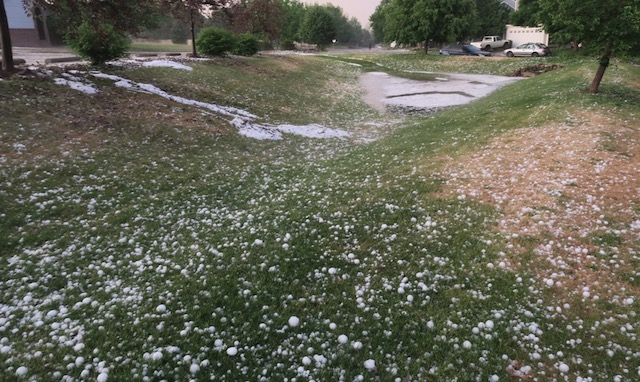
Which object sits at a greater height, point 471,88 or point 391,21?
point 391,21

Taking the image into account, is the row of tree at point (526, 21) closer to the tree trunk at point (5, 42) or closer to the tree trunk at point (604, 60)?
the tree trunk at point (604, 60)

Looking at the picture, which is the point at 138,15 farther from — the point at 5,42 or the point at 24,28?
the point at 24,28

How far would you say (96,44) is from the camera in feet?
70.3

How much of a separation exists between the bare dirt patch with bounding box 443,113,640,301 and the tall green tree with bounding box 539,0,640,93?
5.28 metres

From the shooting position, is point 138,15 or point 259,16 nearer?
point 138,15

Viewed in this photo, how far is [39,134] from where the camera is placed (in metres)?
12.1

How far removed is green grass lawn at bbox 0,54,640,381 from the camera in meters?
5.23

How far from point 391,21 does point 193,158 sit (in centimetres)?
5555

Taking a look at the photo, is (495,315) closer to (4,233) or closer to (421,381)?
(421,381)

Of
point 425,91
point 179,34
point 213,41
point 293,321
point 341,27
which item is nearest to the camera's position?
point 293,321

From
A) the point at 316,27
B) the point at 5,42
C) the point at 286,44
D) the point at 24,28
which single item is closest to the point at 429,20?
the point at 286,44

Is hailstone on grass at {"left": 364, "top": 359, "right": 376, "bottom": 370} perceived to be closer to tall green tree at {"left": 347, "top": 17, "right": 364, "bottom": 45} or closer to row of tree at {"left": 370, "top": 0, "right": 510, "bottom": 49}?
row of tree at {"left": 370, "top": 0, "right": 510, "bottom": 49}

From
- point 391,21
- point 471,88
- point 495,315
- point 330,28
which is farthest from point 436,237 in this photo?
point 330,28

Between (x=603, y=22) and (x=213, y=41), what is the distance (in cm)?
2976
